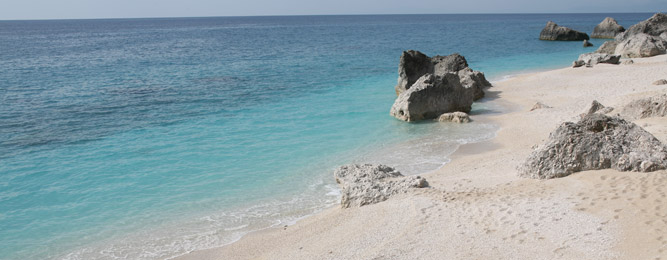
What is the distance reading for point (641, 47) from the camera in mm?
37844

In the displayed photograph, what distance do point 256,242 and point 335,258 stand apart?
8.08 ft

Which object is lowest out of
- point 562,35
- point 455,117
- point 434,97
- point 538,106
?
point 562,35

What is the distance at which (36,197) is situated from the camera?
1455cm

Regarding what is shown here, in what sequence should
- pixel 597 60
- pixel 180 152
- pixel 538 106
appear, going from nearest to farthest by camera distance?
pixel 180 152
pixel 538 106
pixel 597 60

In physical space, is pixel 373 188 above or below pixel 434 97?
below

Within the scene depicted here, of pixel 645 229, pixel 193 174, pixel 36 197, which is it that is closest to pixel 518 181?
pixel 645 229

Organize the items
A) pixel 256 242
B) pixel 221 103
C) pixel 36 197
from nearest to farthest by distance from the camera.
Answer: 1. pixel 256 242
2. pixel 36 197
3. pixel 221 103

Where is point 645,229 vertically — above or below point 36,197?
above

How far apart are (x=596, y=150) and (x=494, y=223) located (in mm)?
3523

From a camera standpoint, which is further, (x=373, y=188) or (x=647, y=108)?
(x=647, y=108)

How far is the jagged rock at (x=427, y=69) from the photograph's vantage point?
27562mm

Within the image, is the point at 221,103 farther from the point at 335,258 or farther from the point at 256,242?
the point at 335,258

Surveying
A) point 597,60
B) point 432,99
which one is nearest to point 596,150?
point 432,99

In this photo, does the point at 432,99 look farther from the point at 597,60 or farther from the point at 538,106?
the point at 597,60
